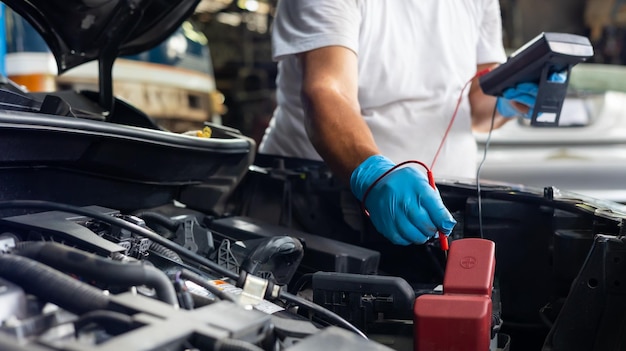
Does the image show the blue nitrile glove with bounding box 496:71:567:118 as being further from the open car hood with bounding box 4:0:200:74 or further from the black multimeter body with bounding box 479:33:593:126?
the open car hood with bounding box 4:0:200:74

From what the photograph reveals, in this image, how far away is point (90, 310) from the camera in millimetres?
757

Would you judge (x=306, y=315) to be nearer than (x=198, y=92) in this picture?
Yes

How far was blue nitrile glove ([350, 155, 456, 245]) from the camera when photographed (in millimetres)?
1173

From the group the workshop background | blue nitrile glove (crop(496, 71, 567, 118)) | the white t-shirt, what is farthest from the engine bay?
the workshop background

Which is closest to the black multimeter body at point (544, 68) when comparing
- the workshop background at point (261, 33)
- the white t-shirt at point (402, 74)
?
the white t-shirt at point (402, 74)

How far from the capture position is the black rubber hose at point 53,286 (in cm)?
76

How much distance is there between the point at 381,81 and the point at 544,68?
0.42 meters

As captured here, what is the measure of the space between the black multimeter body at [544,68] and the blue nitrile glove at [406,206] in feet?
1.82

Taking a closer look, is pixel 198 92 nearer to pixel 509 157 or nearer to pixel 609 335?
pixel 509 157

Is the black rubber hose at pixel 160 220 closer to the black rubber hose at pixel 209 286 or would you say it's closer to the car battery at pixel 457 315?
the black rubber hose at pixel 209 286

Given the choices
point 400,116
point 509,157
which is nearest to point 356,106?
point 400,116

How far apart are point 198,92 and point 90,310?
4.49 m

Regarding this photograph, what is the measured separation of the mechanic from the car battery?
47 centimetres

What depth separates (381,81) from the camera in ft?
6.00
